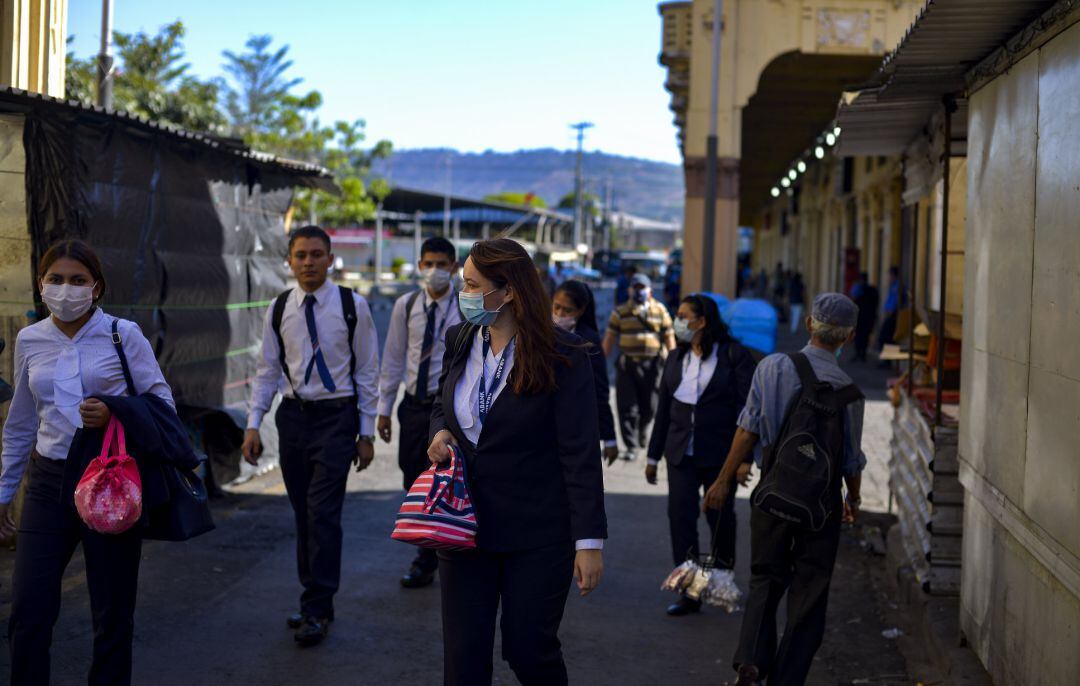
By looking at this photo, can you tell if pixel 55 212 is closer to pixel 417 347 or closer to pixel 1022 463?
pixel 417 347

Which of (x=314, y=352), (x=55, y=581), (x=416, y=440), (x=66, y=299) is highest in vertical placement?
(x=66, y=299)

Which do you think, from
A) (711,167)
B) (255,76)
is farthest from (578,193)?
(711,167)

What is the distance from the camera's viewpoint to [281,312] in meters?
6.13

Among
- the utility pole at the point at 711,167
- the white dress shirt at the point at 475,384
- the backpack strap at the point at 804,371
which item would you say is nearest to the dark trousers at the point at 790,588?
the backpack strap at the point at 804,371

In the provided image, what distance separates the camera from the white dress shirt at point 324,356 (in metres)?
6.01

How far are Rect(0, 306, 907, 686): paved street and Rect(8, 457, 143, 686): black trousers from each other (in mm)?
1036

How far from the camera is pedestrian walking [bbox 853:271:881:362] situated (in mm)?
22266

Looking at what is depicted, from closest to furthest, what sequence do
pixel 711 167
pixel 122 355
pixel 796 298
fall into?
pixel 122 355, pixel 711 167, pixel 796 298

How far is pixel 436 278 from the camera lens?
6.89 metres

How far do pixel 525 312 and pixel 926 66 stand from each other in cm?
295

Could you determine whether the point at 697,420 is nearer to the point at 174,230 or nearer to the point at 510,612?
the point at 510,612

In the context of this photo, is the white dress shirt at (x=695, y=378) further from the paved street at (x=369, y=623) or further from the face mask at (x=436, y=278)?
the face mask at (x=436, y=278)

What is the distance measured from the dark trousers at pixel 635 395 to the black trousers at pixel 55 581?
7448 mm

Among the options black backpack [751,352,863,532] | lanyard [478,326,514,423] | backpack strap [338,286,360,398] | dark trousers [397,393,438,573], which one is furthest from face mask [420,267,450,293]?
lanyard [478,326,514,423]
